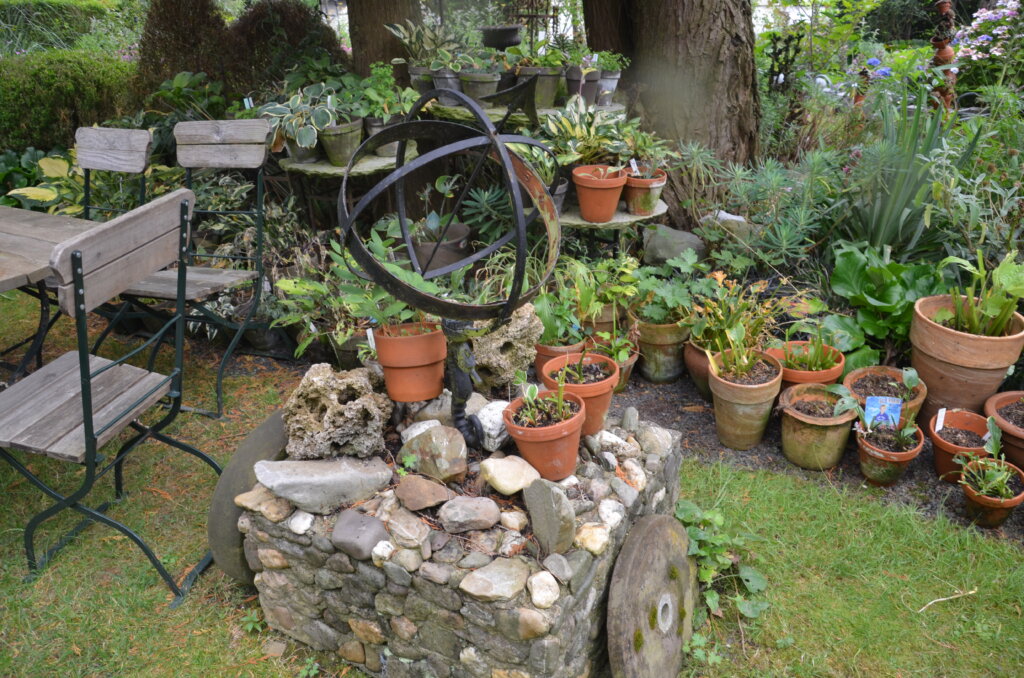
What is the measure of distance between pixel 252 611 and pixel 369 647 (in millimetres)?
537

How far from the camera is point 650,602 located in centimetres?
224

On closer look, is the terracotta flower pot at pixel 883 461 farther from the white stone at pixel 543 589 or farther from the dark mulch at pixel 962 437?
the white stone at pixel 543 589

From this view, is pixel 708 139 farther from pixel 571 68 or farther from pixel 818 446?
pixel 818 446

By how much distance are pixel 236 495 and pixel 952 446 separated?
9.68 ft

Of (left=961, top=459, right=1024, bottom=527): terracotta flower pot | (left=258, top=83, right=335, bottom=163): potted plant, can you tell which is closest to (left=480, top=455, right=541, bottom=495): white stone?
(left=961, top=459, right=1024, bottom=527): terracotta flower pot

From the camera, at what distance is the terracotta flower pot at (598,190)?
149 inches

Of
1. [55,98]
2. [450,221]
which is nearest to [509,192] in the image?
[450,221]

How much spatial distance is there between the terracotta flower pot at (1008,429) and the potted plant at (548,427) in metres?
1.94

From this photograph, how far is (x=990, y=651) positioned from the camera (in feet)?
8.13

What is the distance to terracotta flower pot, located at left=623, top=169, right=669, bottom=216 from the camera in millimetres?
3904

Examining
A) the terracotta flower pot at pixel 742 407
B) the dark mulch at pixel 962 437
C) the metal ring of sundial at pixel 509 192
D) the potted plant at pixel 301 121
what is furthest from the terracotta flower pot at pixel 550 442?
the potted plant at pixel 301 121

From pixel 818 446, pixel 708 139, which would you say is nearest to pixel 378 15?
pixel 708 139

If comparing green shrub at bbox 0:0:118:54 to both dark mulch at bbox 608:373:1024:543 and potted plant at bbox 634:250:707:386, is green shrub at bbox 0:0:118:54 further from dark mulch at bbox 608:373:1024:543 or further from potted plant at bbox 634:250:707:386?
dark mulch at bbox 608:373:1024:543

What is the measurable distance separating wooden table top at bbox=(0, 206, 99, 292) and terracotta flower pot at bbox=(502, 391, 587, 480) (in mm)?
2056
